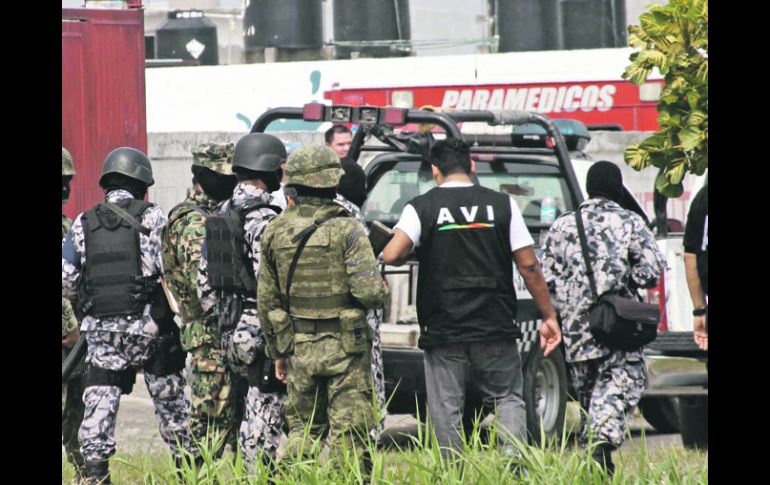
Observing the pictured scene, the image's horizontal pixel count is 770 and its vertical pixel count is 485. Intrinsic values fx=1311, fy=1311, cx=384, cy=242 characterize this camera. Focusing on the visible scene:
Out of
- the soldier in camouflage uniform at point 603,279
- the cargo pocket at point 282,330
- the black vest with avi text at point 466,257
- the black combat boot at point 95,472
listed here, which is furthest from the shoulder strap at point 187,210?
the soldier in camouflage uniform at point 603,279

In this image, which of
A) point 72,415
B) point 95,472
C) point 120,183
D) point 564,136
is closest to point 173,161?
point 564,136

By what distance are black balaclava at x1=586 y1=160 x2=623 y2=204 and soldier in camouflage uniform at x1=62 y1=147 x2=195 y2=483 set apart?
7.26 feet

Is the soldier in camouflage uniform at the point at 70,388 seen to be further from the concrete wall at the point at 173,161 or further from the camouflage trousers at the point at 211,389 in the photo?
the concrete wall at the point at 173,161

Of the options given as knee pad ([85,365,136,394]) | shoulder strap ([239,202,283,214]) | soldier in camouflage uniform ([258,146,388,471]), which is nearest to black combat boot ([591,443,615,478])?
soldier in camouflage uniform ([258,146,388,471])

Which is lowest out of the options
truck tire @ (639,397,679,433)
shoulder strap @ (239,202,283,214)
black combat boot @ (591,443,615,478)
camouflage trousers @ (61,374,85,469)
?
truck tire @ (639,397,679,433)

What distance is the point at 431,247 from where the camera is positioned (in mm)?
6125

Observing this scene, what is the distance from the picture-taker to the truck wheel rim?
8.00 meters

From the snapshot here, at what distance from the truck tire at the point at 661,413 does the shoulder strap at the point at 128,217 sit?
3.68 m

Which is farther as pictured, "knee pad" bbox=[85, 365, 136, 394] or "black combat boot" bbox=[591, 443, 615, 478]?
"knee pad" bbox=[85, 365, 136, 394]

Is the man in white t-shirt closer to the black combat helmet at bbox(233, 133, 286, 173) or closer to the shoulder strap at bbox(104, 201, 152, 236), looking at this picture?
the black combat helmet at bbox(233, 133, 286, 173)
